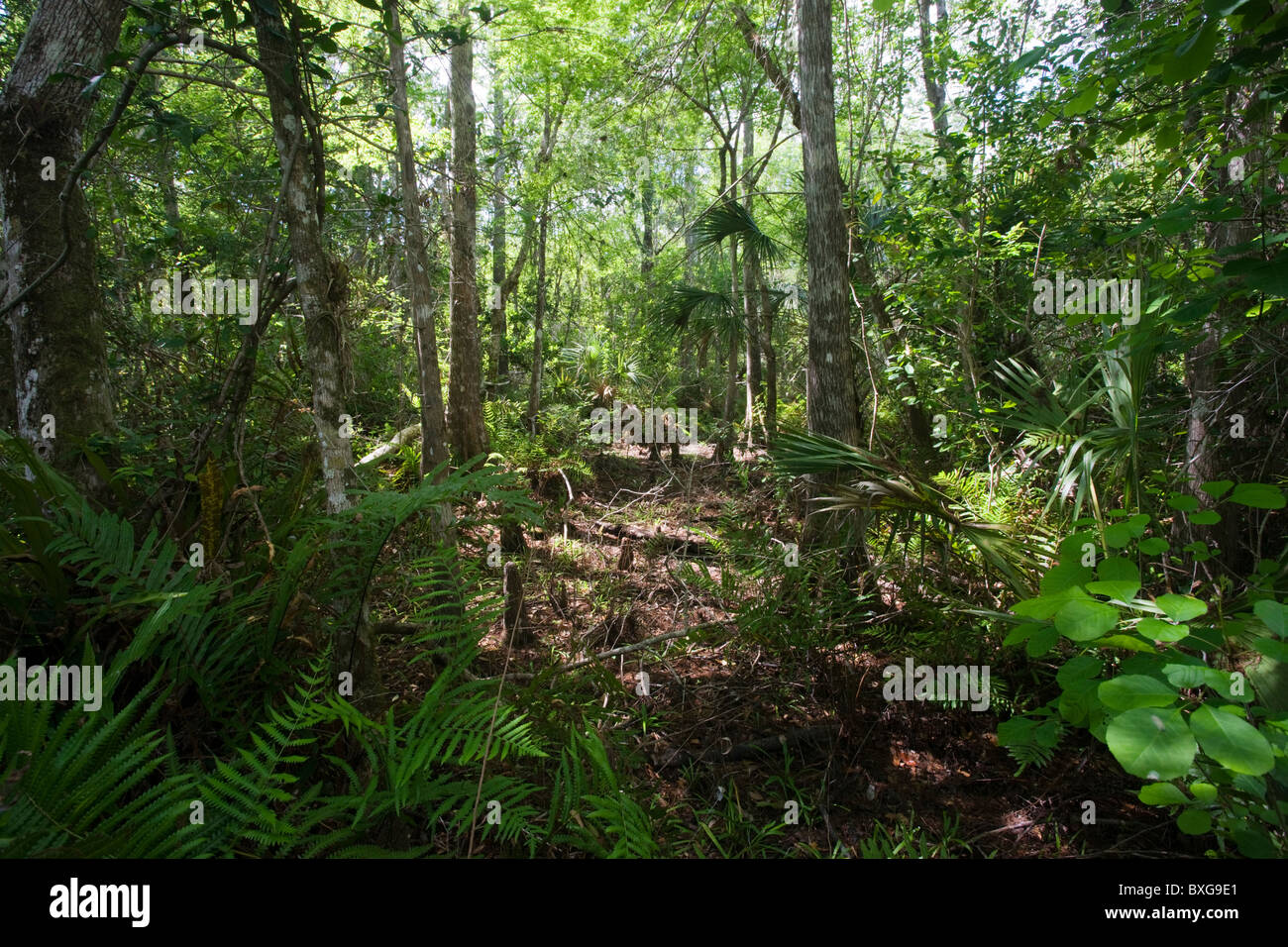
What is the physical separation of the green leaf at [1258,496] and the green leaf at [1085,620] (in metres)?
0.63

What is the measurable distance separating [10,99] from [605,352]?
8739 mm

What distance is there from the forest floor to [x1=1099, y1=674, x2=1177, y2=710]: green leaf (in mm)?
1599

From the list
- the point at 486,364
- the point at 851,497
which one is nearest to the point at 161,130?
the point at 851,497

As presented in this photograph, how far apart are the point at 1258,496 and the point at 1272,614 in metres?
0.49

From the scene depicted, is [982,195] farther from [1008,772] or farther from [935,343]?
[1008,772]

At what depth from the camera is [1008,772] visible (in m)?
3.08

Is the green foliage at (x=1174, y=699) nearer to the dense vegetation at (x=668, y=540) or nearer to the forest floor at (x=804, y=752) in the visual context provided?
the dense vegetation at (x=668, y=540)

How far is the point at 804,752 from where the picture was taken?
3279mm

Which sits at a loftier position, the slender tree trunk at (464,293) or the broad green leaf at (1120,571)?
the slender tree trunk at (464,293)

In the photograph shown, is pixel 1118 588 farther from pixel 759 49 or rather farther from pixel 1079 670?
pixel 759 49

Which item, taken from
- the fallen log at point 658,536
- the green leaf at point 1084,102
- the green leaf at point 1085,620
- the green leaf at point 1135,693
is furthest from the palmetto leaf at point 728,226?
the green leaf at point 1135,693

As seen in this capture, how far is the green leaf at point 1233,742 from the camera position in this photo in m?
1.19

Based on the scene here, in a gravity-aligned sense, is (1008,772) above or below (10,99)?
below

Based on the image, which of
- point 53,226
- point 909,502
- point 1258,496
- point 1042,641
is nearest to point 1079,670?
point 1042,641
